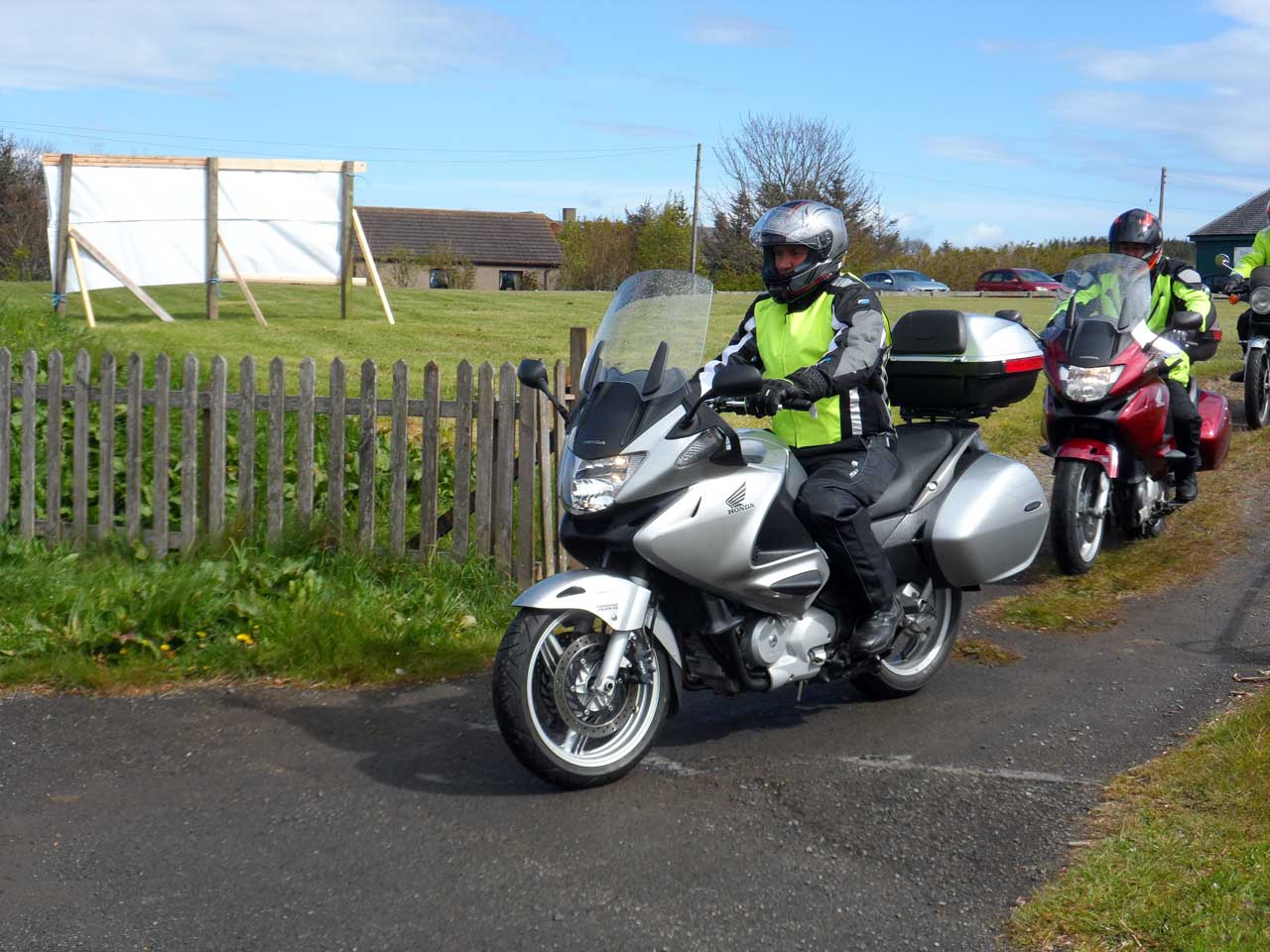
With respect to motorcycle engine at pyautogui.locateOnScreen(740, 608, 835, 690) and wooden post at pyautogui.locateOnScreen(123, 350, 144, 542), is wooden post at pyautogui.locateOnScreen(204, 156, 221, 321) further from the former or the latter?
motorcycle engine at pyautogui.locateOnScreen(740, 608, 835, 690)

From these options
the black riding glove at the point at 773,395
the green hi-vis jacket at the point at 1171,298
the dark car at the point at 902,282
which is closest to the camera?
the black riding glove at the point at 773,395

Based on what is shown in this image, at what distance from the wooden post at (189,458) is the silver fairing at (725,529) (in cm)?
363

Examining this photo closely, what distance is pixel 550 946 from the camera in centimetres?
352

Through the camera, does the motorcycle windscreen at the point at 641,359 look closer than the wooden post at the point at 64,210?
Yes

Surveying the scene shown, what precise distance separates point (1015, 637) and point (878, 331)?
2172 mm

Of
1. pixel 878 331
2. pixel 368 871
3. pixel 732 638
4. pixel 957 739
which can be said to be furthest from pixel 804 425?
pixel 368 871

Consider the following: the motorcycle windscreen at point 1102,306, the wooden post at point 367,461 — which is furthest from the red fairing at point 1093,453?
the wooden post at point 367,461

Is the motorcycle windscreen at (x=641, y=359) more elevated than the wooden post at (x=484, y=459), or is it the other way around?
the motorcycle windscreen at (x=641, y=359)

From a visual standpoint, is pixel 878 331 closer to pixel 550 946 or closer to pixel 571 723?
pixel 571 723

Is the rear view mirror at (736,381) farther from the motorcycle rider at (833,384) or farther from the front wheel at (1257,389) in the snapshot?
the front wheel at (1257,389)

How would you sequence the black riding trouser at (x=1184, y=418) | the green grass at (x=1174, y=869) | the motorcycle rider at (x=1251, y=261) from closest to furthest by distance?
the green grass at (x=1174, y=869) < the black riding trouser at (x=1184, y=418) < the motorcycle rider at (x=1251, y=261)

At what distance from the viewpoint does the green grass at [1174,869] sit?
3.46 meters

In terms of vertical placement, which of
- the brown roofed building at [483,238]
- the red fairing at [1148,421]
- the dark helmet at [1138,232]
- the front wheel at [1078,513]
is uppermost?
the brown roofed building at [483,238]

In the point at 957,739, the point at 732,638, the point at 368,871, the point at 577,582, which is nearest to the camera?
the point at 368,871
